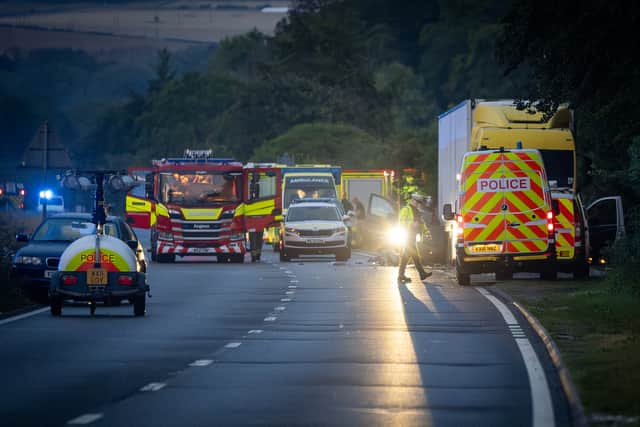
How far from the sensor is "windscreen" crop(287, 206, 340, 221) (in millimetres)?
47906

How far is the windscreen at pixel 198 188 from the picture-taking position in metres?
46.1

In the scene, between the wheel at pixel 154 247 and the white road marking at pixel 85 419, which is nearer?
the white road marking at pixel 85 419

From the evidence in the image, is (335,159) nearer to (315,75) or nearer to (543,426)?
(315,75)

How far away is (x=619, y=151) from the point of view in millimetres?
35625

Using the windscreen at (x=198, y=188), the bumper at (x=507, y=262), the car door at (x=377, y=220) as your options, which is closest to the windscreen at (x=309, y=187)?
the car door at (x=377, y=220)

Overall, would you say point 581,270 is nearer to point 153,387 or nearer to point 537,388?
point 537,388

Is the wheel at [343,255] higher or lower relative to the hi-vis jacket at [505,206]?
lower

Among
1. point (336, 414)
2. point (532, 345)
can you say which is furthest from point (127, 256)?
point (336, 414)

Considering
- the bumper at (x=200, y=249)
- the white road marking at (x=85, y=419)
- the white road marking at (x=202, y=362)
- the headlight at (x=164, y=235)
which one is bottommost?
the white road marking at (x=85, y=419)

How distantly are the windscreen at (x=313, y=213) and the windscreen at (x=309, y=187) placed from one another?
8.42 meters

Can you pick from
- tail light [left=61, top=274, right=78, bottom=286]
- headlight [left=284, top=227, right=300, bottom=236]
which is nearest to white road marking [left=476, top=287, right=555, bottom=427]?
tail light [left=61, top=274, right=78, bottom=286]

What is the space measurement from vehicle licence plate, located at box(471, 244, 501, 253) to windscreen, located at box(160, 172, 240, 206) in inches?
597

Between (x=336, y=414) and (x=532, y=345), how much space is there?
6811 mm

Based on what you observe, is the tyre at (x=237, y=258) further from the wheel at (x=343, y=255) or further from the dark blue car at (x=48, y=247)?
the dark blue car at (x=48, y=247)
